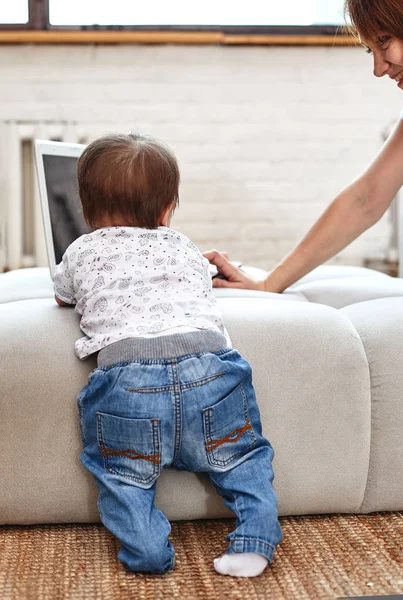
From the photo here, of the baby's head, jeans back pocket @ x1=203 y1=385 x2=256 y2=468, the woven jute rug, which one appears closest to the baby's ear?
the baby's head

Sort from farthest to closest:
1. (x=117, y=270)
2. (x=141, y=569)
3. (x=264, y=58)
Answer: (x=264, y=58) → (x=117, y=270) → (x=141, y=569)

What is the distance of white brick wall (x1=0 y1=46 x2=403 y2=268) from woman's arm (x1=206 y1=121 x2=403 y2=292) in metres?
1.26

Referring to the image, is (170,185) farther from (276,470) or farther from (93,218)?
(276,470)

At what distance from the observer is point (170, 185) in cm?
106

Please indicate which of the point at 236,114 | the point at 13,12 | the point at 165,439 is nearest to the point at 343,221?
the point at 165,439

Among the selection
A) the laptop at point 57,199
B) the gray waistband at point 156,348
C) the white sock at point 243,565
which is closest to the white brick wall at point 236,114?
the laptop at point 57,199

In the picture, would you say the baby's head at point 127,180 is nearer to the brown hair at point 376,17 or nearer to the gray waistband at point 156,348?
the gray waistband at point 156,348

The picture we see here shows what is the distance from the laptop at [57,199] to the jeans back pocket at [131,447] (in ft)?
2.32

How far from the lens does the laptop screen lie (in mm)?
1599

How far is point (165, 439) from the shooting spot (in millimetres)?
919

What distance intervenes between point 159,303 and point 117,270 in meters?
0.08

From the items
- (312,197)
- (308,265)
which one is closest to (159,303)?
(308,265)

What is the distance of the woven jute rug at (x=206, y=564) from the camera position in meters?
0.85

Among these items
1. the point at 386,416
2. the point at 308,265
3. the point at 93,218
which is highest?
the point at 93,218
